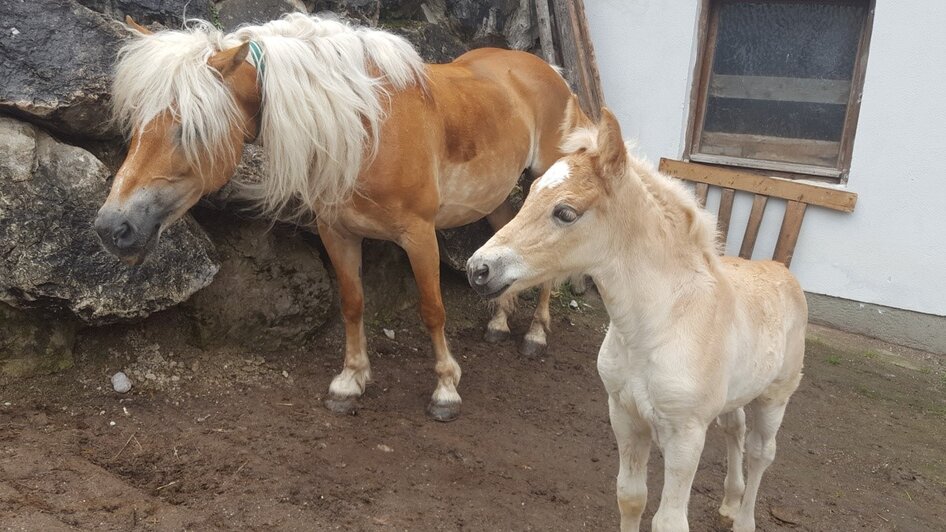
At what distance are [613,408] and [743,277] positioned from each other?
0.75 m

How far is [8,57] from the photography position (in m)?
3.47

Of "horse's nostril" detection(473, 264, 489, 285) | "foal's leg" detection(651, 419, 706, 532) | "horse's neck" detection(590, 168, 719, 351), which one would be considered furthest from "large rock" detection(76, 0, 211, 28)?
"foal's leg" detection(651, 419, 706, 532)

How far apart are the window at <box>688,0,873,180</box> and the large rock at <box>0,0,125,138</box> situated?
178 inches

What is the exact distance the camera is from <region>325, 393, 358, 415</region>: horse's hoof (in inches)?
157

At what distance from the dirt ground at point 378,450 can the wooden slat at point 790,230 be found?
46.6 inches

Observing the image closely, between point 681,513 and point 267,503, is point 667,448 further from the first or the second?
point 267,503

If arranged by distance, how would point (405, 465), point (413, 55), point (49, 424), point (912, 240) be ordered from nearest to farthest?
point (49, 424) → point (405, 465) → point (413, 55) → point (912, 240)

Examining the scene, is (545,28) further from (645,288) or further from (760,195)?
(645,288)

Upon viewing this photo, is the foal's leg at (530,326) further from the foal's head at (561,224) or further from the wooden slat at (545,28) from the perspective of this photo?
the foal's head at (561,224)

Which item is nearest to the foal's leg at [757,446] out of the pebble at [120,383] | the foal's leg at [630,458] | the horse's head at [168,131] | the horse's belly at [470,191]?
the foal's leg at [630,458]

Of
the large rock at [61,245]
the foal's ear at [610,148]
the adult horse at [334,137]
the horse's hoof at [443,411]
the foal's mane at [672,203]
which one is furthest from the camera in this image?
the horse's hoof at [443,411]

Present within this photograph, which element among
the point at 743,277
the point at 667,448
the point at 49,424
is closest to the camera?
the point at 667,448

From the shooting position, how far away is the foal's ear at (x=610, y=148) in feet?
7.47

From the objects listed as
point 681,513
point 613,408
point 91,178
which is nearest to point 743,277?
point 613,408
